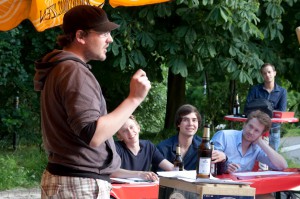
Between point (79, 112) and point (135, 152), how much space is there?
2.66 m

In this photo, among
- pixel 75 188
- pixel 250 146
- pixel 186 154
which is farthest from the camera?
pixel 250 146

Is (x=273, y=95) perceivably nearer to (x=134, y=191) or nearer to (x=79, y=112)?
(x=134, y=191)

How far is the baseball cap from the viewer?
3.30 meters

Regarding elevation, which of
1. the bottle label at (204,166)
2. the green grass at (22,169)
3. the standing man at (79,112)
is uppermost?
the standing man at (79,112)

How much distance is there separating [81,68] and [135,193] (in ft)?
5.62

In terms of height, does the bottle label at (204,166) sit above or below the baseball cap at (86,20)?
below

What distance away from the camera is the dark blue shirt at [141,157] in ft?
18.4

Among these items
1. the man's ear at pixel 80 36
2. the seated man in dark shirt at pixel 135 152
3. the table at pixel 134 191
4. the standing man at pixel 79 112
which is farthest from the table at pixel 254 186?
the man's ear at pixel 80 36

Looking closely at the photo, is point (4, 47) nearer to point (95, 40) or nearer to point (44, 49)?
point (44, 49)

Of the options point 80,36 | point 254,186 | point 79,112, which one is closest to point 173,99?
point 254,186

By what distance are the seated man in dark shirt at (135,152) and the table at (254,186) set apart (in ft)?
1.80

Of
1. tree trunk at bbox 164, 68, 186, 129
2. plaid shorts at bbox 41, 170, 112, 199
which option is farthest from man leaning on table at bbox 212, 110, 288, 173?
tree trunk at bbox 164, 68, 186, 129

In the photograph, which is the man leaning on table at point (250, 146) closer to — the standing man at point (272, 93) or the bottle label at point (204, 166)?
the bottle label at point (204, 166)

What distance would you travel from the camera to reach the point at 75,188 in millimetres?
3248
